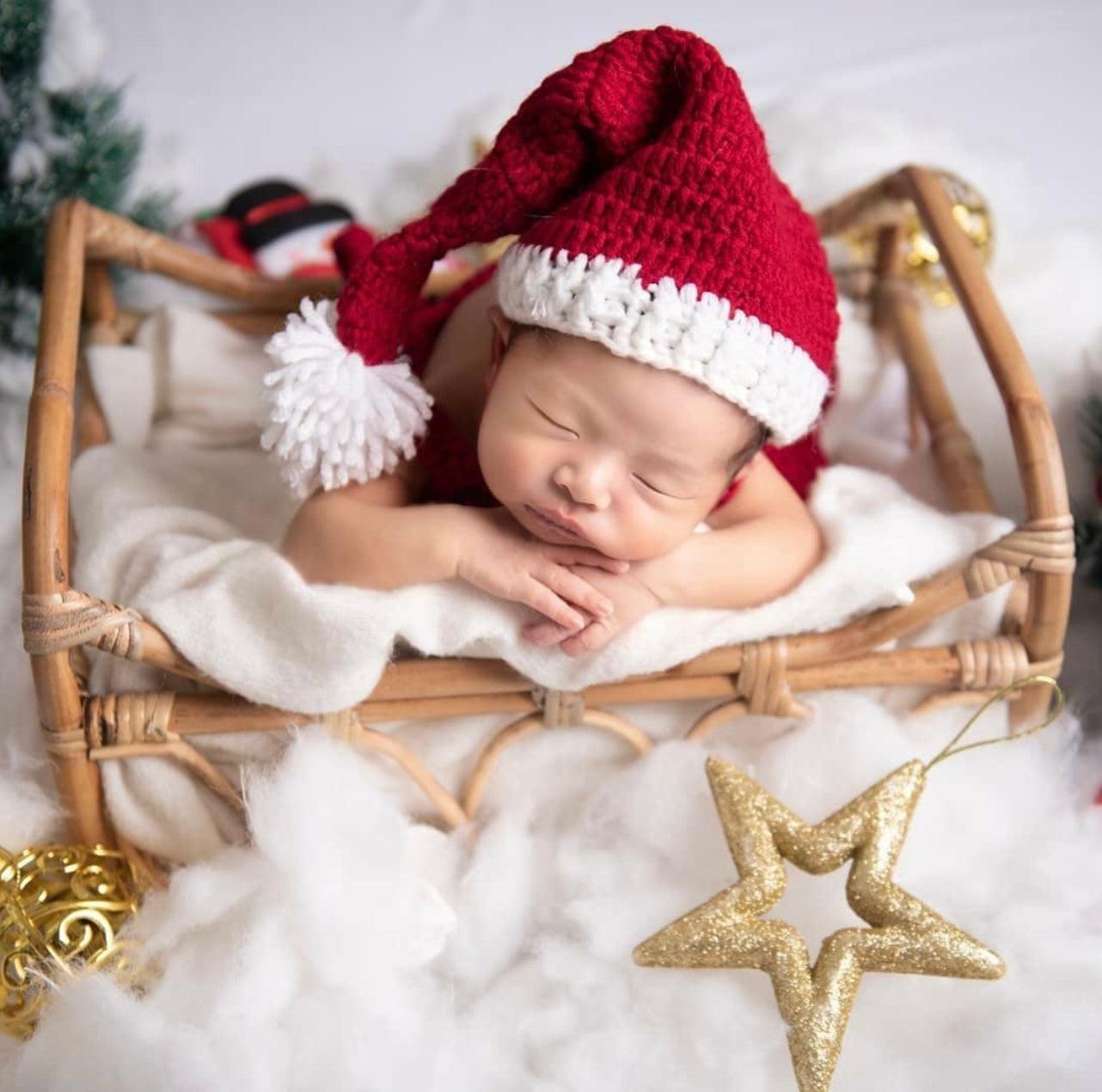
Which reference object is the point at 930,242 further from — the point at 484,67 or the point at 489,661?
the point at 484,67

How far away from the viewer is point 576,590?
2.90 ft

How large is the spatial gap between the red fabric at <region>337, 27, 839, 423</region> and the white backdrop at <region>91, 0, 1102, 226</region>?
2.57 feet

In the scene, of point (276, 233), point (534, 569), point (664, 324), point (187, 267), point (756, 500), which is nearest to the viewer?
point (664, 324)

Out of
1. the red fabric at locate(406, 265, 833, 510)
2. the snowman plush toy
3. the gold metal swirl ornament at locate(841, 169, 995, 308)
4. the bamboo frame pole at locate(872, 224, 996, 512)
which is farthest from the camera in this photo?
the snowman plush toy

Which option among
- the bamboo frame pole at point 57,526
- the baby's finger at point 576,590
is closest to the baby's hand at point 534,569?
the baby's finger at point 576,590

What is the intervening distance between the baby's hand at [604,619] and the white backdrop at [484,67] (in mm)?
929

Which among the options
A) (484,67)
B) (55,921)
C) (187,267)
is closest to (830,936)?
(55,921)

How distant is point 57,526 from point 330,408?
0.20 m

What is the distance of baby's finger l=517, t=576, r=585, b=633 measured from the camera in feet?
2.87

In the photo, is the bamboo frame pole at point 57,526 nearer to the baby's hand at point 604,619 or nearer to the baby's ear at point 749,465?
the baby's hand at point 604,619

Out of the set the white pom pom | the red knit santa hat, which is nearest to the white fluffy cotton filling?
the red knit santa hat

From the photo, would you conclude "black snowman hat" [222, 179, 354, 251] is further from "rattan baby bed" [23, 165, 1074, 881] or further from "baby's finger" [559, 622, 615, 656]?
"baby's finger" [559, 622, 615, 656]

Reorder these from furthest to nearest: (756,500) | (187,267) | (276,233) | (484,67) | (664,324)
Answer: (484,67)
(276,233)
(187,267)
(756,500)
(664,324)

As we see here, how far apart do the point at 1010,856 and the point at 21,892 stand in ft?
2.48
